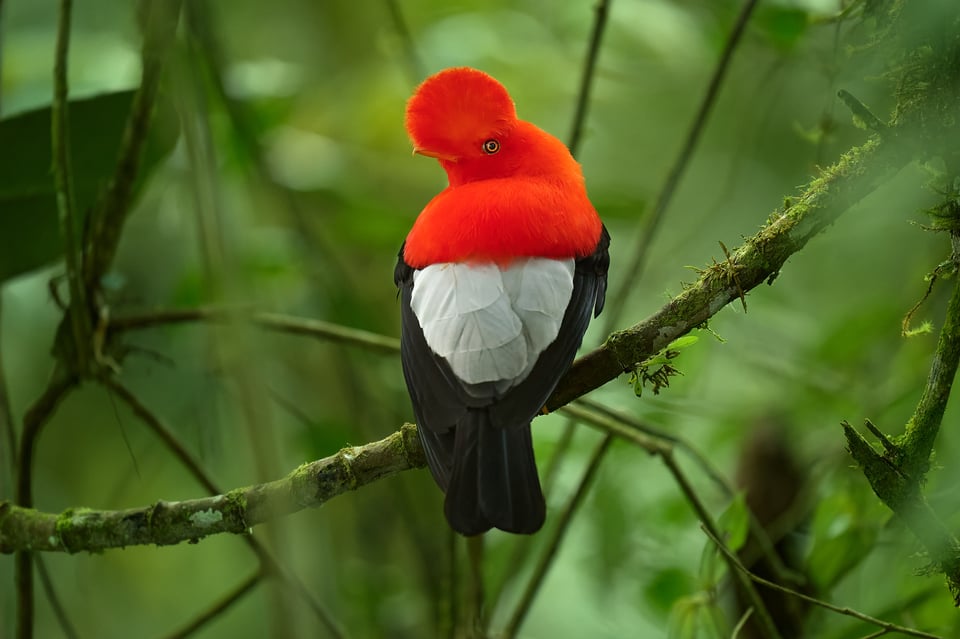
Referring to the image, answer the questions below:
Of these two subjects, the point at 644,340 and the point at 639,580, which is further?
the point at 639,580

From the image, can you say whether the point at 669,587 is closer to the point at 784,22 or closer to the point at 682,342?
the point at 682,342

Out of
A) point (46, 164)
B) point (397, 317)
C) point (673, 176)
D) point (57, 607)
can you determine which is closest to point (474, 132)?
point (673, 176)

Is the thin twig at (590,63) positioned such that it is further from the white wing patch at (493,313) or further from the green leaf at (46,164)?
the green leaf at (46,164)

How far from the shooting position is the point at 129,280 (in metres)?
2.59

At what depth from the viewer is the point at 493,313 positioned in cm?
154

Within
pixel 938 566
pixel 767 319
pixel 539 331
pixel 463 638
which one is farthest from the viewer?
pixel 767 319

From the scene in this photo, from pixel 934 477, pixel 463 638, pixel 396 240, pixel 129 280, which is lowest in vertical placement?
pixel 934 477

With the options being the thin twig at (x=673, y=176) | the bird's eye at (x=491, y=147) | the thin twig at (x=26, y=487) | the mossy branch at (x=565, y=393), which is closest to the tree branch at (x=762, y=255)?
the mossy branch at (x=565, y=393)

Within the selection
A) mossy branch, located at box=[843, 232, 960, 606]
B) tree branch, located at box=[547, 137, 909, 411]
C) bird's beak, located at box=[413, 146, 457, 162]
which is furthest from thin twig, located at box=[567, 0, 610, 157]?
mossy branch, located at box=[843, 232, 960, 606]

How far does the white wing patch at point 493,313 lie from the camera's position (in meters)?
1.49

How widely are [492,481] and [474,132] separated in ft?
2.47

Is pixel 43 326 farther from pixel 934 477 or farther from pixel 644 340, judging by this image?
pixel 934 477

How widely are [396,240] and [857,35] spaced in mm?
1763

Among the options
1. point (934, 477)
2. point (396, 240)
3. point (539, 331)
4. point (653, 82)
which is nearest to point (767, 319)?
point (653, 82)
